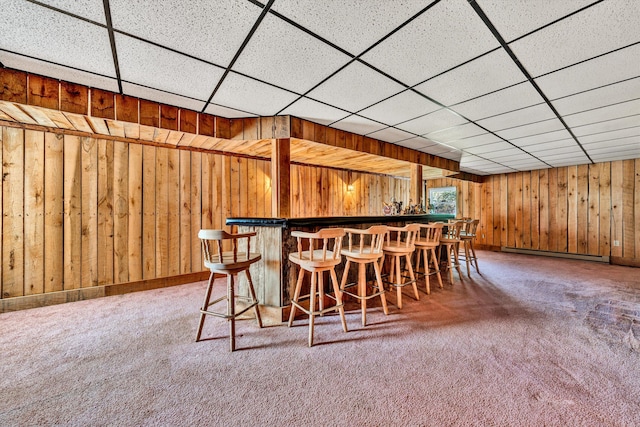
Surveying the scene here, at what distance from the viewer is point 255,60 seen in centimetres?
175

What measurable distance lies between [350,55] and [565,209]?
6.93 meters

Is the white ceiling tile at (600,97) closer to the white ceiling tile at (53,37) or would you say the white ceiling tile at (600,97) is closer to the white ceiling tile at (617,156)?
the white ceiling tile at (617,156)

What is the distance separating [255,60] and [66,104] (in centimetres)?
169

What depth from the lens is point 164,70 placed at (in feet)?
6.12

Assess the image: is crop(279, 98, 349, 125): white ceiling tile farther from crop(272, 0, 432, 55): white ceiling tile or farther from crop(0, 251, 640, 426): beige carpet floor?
crop(0, 251, 640, 426): beige carpet floor

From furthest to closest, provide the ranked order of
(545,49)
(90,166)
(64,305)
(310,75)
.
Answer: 1. (90,166)
2. (64,305)
3. (310,75)
4. (545,49)

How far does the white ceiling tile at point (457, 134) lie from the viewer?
3.15 meters

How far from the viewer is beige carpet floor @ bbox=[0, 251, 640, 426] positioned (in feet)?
4.33

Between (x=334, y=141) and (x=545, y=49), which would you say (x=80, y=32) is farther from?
(x=545, y=49)

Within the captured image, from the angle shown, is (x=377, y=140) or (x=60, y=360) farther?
(x=377, y=140)

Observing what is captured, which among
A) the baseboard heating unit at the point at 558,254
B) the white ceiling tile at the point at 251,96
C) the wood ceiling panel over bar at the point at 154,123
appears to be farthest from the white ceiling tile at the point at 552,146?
the white ceiling tile at the point at 251,96

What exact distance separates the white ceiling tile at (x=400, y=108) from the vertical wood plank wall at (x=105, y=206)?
245cm

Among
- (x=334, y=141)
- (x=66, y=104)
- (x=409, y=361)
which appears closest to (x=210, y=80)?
(x=66, y=104)

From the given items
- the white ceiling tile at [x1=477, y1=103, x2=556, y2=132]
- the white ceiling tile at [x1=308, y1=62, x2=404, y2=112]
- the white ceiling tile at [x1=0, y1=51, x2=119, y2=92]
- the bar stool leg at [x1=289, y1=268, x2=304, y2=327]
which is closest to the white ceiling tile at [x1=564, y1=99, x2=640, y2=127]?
the white ceiling tile at [x1=477, y1=103, x2=556, y2=132]
